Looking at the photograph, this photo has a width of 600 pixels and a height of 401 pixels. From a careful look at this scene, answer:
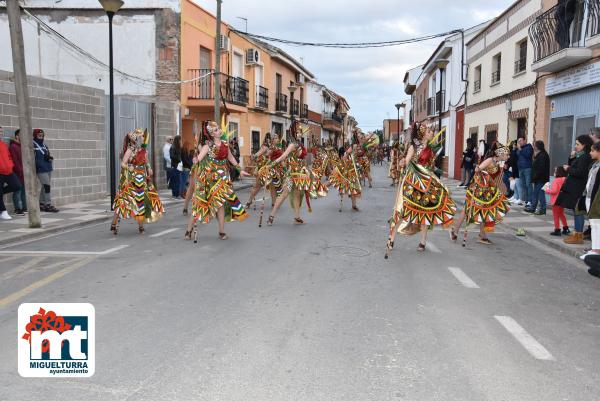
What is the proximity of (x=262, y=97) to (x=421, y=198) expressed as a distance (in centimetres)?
2627

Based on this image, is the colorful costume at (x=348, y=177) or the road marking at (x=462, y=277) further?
the colorful costume at (x=348, y=177)

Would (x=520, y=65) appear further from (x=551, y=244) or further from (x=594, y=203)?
(x=594, y=203)

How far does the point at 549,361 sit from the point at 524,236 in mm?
6837

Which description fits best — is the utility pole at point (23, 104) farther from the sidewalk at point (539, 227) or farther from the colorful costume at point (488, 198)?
the sidewalk at point (539, 227)

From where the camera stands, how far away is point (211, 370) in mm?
3598

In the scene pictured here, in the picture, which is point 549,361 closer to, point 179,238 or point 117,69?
point 179,238

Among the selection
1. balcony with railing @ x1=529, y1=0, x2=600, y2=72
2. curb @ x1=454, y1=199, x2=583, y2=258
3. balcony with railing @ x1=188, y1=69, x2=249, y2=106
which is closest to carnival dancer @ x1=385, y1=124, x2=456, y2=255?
curb @ x1=454, y1=199, x2=583, y2=258

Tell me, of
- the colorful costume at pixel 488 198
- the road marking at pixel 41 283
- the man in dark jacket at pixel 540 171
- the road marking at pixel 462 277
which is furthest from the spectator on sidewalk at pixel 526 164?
the road marking at pixel 41 283

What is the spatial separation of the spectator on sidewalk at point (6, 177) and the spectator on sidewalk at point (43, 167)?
86 cm

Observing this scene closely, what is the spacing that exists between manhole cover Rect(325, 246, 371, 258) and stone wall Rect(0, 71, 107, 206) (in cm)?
799

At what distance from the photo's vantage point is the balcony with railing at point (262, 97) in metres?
32.3

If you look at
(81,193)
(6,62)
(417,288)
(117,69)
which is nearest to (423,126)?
(417,288)

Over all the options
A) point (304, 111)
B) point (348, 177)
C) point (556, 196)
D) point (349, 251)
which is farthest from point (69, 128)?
point (304, 111)

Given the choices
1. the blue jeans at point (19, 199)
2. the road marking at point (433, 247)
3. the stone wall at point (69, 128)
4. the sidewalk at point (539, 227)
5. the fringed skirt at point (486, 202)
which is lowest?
the road marking at point (433, 247)
